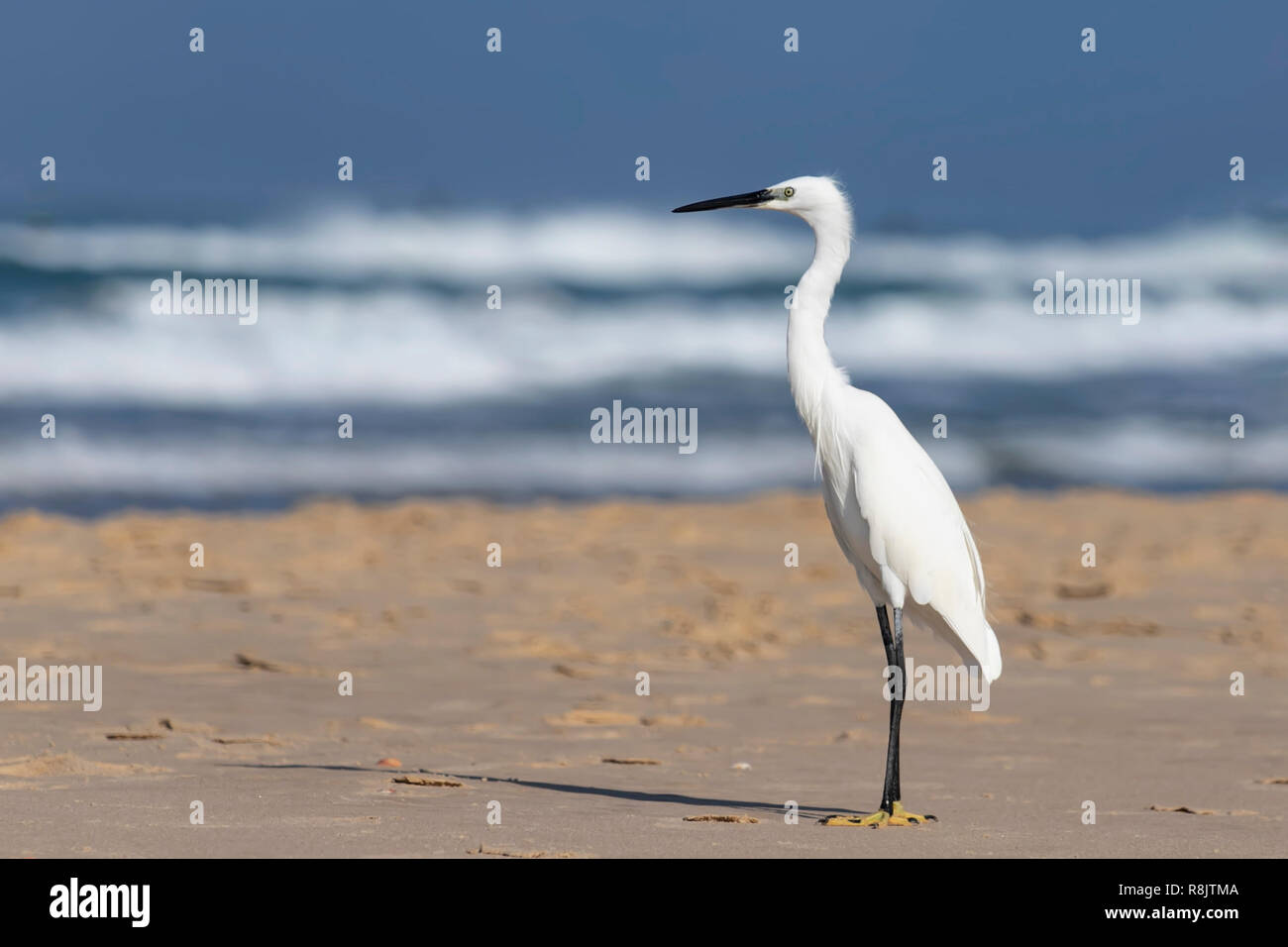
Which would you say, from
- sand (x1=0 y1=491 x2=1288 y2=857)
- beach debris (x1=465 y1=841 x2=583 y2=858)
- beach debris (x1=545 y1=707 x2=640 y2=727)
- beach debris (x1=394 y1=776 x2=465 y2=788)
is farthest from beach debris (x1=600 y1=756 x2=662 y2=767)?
beach debris (x1=465 y1=841 x2=583 y2=858)

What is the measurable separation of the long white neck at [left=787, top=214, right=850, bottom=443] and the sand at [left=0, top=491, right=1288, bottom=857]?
1659mm

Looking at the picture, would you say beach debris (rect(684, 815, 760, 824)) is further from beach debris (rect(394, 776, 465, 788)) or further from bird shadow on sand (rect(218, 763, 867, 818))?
beach debris (rect(394, 776, 465, 788))

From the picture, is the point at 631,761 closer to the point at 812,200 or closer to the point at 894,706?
the point at 894,706

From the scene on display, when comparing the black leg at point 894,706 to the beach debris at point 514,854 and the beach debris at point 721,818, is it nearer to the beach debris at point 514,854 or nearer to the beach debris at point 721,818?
the beach debris at point 721,818

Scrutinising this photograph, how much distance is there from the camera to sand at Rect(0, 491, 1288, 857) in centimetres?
539

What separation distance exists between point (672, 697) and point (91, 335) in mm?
13445

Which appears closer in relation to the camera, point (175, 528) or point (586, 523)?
point (175, 528)

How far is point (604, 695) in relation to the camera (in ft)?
29.0

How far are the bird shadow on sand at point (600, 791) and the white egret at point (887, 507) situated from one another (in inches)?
12.6

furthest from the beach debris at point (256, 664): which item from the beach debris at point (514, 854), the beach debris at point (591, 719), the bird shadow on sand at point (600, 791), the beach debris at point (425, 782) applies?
the beach debris at point (514, 854)

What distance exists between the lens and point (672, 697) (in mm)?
8867
